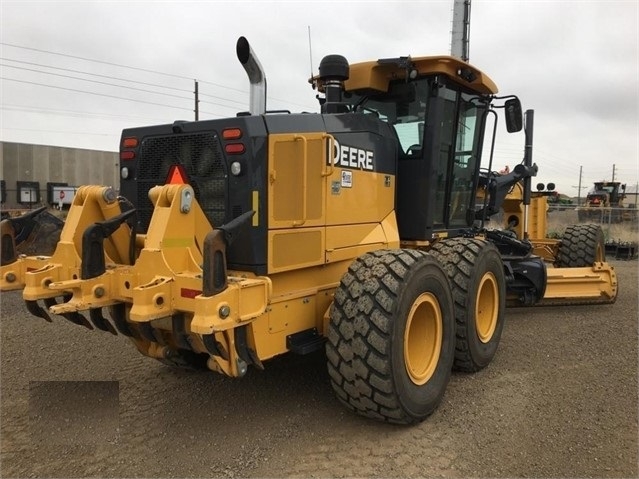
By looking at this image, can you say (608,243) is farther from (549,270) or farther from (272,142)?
(272,142)

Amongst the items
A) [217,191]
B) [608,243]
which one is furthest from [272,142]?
[608,243]

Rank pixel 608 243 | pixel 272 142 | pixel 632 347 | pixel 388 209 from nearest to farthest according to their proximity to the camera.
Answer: pixel 272 142, pixel 388 209, pixel 632 347, pixel 608 243

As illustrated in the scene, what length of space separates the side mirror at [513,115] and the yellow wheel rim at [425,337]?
9.33 ft

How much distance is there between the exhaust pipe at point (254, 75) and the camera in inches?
159

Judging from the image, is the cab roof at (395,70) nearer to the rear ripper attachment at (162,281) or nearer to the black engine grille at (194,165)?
the black engine grille at (194,165)

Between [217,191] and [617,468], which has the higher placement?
[217,191]

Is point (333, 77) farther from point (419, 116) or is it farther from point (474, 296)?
point (474, 296)

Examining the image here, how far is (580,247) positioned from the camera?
8594 mm

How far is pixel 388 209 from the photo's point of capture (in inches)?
183

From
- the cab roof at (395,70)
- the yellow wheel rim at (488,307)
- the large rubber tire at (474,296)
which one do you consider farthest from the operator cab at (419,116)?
the yellow wheel rim at (488,307)

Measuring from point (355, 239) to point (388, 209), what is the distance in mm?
597

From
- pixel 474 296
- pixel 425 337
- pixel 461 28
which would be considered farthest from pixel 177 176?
pixel 461 28

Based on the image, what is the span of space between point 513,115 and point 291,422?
13.6ft

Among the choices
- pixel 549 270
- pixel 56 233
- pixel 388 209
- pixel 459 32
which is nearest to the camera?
pixel 388 209
